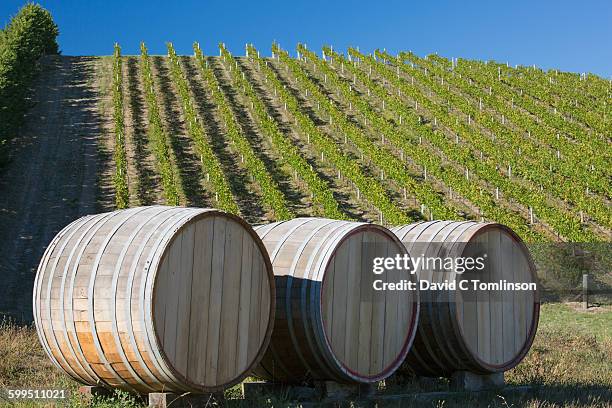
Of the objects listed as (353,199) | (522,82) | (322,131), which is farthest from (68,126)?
(522,82)

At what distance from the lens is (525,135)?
36.4 metres

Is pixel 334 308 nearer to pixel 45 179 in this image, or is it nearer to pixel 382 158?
pixel 45 179

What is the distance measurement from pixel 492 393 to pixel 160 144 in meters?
26.9

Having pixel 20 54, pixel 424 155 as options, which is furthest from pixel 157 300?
pixel 20 54

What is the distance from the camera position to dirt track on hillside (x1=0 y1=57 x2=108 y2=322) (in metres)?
21.4


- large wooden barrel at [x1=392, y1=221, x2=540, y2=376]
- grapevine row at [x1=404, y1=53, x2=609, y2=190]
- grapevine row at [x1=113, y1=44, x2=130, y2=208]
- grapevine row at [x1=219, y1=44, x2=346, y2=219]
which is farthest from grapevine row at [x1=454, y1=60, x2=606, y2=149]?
large wooden barrel at [x1=392, y1=221, x2=540, y2=376]

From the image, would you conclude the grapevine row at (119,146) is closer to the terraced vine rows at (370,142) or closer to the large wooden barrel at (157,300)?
the terraced vine rows at (370,142)

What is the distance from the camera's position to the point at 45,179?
28.8 metres

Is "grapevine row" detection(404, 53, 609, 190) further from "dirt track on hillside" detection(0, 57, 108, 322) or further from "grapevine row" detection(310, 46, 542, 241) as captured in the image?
"dirt track on hillside" detection(0, 57, 108, 322)

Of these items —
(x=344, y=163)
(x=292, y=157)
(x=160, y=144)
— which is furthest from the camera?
Answer: (x=160, y=144)

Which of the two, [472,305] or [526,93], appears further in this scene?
[526,93]

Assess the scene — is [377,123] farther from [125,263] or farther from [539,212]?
[125,263]

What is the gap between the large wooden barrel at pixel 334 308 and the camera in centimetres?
652

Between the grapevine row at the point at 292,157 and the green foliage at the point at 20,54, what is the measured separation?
36.4 ft
